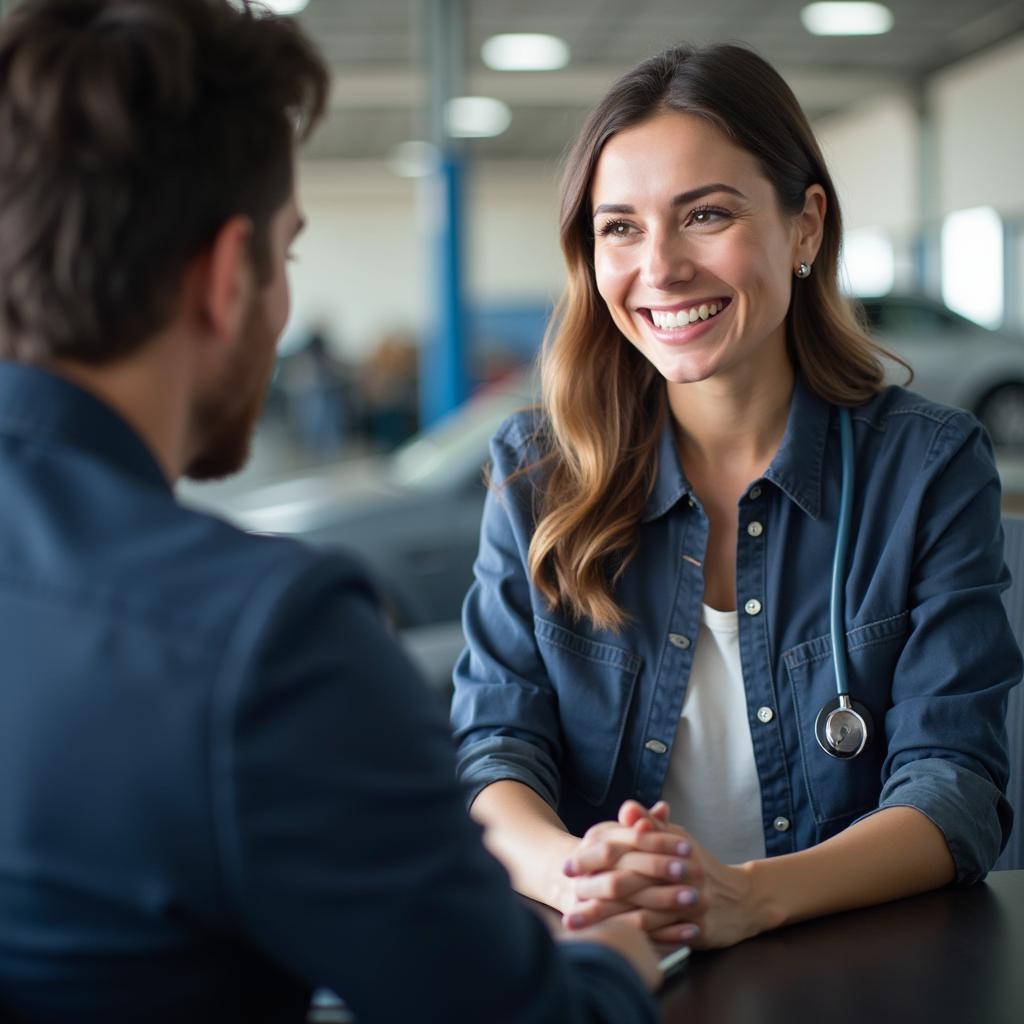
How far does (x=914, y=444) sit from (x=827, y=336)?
0.77ft

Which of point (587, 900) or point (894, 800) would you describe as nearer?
point (587, 900)

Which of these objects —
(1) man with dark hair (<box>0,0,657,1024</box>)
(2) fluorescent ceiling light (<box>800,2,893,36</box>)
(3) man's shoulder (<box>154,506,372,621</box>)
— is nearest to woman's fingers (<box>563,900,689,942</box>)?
(1) man with dark hair (<box>0,0,657,1024</box>)

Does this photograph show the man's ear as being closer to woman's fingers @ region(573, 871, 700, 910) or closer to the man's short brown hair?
the man's short brown hair

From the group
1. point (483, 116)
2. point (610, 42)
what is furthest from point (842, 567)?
point (483, 116)

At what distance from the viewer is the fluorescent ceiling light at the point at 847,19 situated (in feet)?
36.6

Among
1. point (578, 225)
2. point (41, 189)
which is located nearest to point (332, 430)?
point (578, 225)

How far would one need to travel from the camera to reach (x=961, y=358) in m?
9.39

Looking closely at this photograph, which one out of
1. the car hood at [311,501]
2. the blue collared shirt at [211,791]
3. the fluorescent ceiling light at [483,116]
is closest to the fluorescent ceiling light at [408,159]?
the fluorescent ceiling light at [483,116]

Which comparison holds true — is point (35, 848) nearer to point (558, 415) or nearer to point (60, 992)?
point (60, 992)

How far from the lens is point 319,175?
22.8 m

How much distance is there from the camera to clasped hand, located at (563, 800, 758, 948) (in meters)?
1.23

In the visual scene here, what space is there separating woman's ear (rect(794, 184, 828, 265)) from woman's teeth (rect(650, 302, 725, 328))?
0.18 metres

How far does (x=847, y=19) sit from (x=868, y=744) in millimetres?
11242

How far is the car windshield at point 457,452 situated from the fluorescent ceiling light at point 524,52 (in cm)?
750
